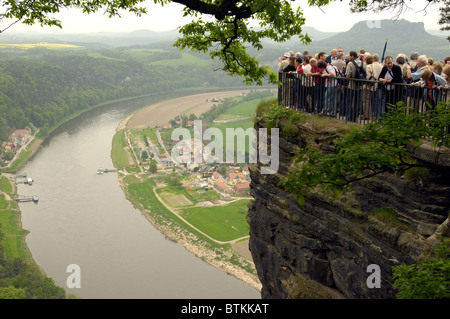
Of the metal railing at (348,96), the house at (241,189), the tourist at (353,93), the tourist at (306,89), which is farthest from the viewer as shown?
the house at (241,189)

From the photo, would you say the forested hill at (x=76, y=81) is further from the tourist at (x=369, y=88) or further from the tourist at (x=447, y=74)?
the tourist at (x=447, y=74)

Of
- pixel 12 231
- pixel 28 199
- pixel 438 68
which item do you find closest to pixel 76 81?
pixel 28 199

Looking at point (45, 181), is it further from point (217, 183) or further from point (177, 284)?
point (177, 284)

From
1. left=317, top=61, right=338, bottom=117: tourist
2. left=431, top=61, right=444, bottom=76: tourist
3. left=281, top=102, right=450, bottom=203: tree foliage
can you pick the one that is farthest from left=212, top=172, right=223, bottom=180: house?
left=281, top=102, right=450, bottom=203: tree foliage

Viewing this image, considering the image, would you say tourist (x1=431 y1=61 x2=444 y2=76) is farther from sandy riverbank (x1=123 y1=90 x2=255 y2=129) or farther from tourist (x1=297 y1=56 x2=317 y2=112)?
sandy riverbank (x1=123 y1=90 x2=255 y2=129)

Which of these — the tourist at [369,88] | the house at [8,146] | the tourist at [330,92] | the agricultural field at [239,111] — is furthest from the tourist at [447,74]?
the agricultural field at [239,111]

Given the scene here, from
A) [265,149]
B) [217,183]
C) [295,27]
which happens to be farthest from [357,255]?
[217,183]
